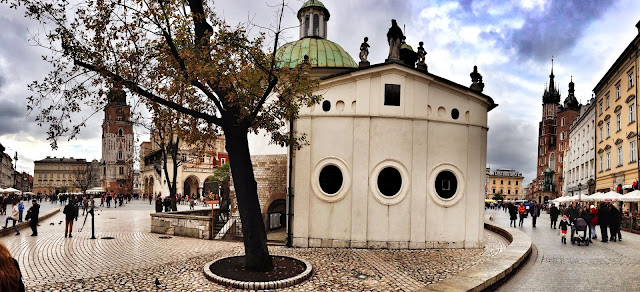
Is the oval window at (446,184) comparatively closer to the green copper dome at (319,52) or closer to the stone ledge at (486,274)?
the stone ledge at (486,274)

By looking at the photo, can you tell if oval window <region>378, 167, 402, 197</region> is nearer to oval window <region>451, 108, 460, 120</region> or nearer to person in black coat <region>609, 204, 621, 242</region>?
oval window <region>451, 108, 460, 120</region>

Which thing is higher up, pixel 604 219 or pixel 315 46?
pixel 315 46

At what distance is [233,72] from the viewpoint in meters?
9.77

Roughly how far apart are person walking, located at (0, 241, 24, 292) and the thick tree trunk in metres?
7.04

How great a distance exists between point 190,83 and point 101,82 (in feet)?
6.73


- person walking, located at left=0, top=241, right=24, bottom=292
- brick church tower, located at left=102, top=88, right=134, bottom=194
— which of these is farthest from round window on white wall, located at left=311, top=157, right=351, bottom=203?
brick church tower, located at left=102, top=88, right=134, bottom=194

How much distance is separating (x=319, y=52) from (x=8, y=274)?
22464 mm

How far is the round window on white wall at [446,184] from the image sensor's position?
1454 cm

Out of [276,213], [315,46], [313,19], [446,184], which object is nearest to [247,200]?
[446,184]

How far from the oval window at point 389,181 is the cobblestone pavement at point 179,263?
2.07 m

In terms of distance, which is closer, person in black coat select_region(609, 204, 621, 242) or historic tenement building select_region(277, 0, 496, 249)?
historic tenement building select_region(277, 0, 496, 249)

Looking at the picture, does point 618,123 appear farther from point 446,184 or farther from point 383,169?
point 383,169

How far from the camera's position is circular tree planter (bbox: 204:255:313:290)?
884 centimetres

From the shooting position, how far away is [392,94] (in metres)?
14.5
